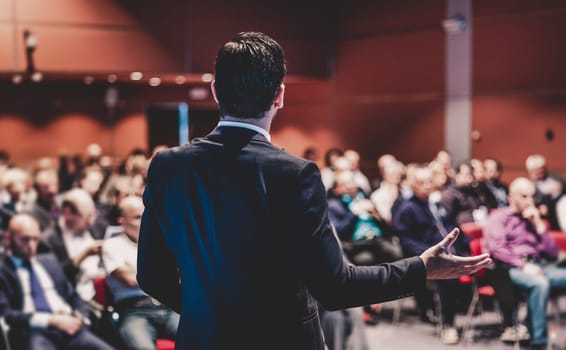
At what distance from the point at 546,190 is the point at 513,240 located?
241cm

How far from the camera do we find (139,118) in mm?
14422

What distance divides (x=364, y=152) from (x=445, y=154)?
2.80 metres

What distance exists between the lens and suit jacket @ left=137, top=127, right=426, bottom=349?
144 cm

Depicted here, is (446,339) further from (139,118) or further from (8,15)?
(139,118)

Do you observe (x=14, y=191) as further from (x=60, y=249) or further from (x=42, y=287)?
(x=42, y=287)

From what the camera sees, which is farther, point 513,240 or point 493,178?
point 493,178

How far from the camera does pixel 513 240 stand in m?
6.00

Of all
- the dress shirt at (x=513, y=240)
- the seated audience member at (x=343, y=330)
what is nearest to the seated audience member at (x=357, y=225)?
the dress shirt at (x=513, y=240)

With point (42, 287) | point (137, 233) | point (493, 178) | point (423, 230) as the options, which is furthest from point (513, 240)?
point (42, 287)

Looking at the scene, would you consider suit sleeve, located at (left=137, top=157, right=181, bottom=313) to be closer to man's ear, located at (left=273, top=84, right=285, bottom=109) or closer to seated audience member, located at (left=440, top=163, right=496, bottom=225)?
man's ear, located at (left=273, top=84, right=285, bottom=109)

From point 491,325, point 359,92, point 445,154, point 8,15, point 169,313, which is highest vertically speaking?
point 8,15

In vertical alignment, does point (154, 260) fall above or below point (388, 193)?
above

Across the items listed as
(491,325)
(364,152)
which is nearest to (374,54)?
(364,152)

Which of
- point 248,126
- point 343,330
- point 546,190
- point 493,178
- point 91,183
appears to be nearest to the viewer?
point 248,126
